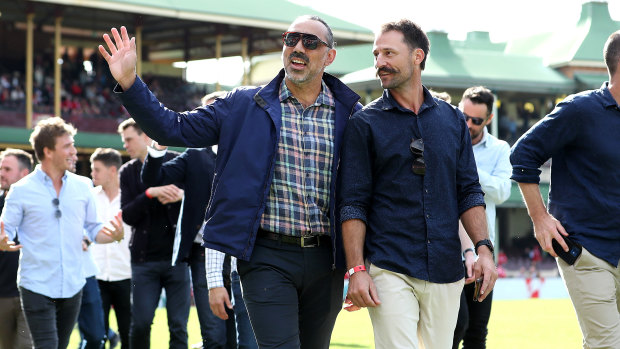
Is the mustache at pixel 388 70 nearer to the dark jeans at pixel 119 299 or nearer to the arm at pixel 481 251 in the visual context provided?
the arm at pixel 481 251

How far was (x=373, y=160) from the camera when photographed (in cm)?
508

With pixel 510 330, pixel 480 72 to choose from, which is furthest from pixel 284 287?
Result: pixel 480 72

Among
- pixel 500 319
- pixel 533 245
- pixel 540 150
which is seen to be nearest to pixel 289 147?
pixel 540 150

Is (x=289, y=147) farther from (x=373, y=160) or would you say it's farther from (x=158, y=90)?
(x=158, y=90)

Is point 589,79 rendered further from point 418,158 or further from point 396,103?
point 418,158

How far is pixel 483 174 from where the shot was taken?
7824 mm

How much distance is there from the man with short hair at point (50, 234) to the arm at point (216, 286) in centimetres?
262

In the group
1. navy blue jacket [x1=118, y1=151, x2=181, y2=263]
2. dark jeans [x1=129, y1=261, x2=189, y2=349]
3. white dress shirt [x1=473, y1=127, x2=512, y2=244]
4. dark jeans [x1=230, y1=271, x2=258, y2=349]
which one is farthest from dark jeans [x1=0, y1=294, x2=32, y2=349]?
white dress shirt [x1=473, y1=127, x2=512, y2=244]

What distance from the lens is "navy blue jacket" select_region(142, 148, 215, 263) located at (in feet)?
27.6

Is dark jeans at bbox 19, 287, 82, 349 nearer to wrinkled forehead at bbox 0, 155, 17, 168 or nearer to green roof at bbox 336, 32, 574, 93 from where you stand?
wrinkled forehead at bbox 0, 155, 17, 168

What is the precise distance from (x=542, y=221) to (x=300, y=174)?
1.50m

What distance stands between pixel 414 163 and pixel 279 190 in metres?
0.72

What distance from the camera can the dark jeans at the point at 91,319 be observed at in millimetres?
9008

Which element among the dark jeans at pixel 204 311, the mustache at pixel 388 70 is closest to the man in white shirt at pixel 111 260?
the dark jeans at pixel 204 311
